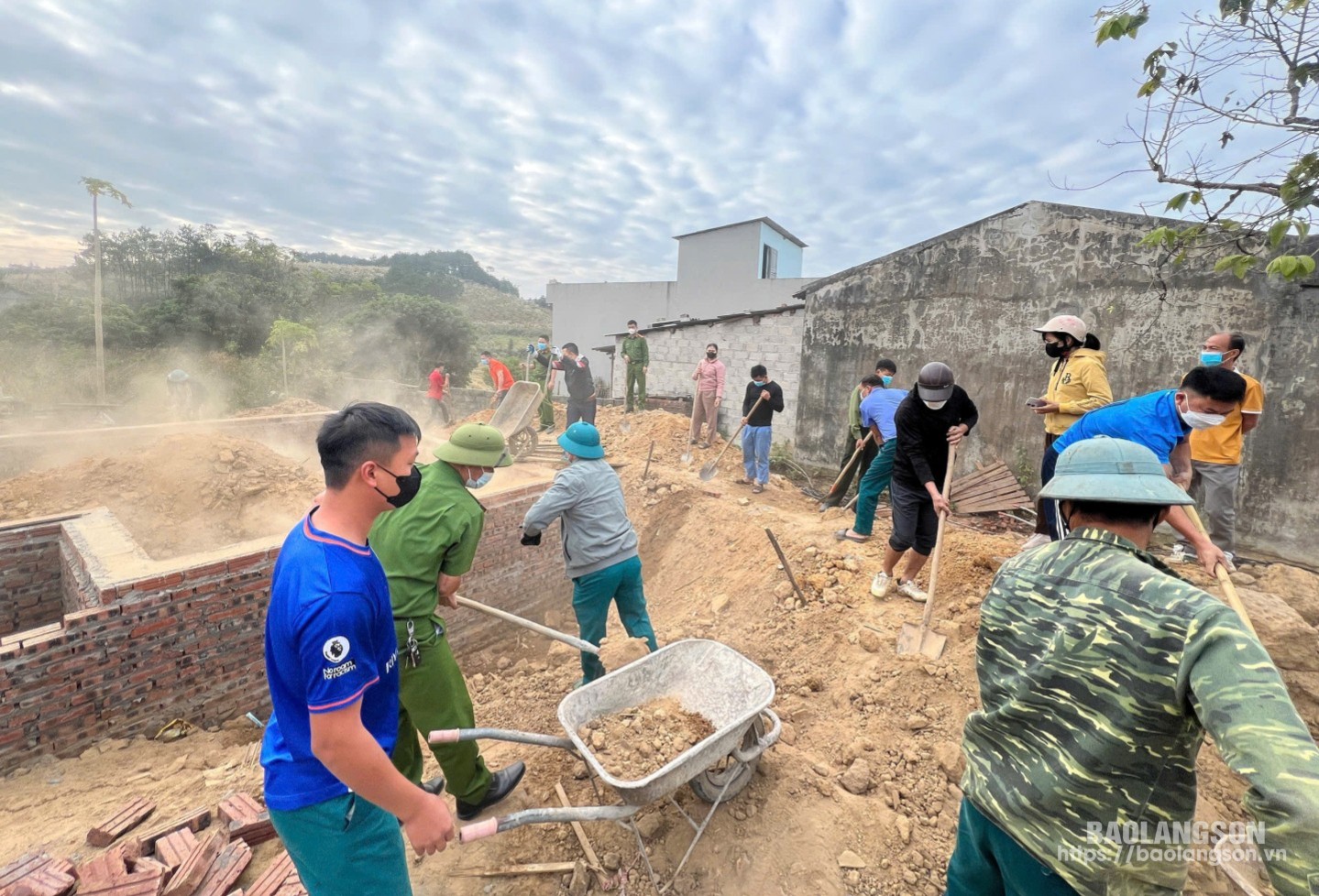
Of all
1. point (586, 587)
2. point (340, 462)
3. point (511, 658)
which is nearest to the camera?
point (340, 462)

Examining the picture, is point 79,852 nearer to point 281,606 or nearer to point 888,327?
point 281,606

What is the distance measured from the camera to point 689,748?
8.00ft

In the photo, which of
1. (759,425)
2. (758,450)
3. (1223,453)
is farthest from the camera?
(758,450)

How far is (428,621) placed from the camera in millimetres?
2533

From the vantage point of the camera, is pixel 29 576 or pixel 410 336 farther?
pixel 410 336

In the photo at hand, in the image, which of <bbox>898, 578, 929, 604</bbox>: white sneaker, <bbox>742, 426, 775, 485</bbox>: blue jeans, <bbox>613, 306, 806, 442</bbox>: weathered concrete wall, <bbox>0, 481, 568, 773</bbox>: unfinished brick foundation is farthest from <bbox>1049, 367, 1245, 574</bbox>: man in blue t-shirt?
<bbox>613, 306, 806, 442</bbox>: weathered concrete wall

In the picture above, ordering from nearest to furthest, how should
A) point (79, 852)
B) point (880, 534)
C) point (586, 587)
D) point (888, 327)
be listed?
point (79, 852) < point (586, 587) < point (880, 534) < point (888, 327)

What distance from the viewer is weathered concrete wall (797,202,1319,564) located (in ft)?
19.7

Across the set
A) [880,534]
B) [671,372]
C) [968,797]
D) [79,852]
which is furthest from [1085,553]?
[671,372]

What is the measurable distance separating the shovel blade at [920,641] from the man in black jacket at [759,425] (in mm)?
4315

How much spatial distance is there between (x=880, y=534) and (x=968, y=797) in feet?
14.5

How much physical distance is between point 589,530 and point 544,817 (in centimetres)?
168

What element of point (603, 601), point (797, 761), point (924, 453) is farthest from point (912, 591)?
point (603, 601)

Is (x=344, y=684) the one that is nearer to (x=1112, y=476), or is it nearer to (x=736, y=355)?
(x=1112, y=476)
